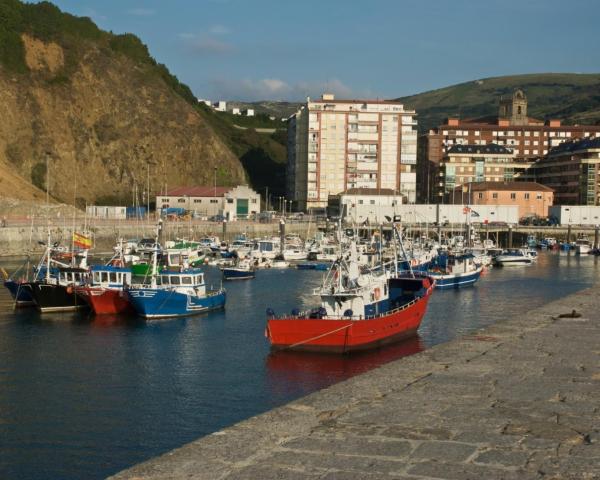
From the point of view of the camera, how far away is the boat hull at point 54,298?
46656 mm

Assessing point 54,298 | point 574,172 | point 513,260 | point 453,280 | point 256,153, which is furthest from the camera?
point 256,153

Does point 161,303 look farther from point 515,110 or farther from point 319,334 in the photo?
point 515,110

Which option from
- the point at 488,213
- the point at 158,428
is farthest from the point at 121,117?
the point at 158,428

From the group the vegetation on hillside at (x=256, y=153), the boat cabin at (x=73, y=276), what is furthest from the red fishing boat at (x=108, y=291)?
the vegetation on hillside at (x=256, y=153)

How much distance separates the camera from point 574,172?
142625 mm

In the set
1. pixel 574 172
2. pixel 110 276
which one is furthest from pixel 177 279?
pixel 574 172

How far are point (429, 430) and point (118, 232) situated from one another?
280ft

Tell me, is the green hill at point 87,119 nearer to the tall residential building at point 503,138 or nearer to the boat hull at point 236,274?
the tall residential building at point 503,138

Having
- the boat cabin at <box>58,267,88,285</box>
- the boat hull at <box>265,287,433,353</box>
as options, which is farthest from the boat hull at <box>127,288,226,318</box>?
the boat hull at <box>265,287,433,353</box>

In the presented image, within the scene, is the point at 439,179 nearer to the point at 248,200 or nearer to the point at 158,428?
the point at 248,200

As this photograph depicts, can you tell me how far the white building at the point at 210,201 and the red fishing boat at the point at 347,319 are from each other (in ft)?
281

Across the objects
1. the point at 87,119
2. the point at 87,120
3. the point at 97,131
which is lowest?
the point at 97,131

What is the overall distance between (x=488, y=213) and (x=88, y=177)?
188 feet

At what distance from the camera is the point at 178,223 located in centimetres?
10656
